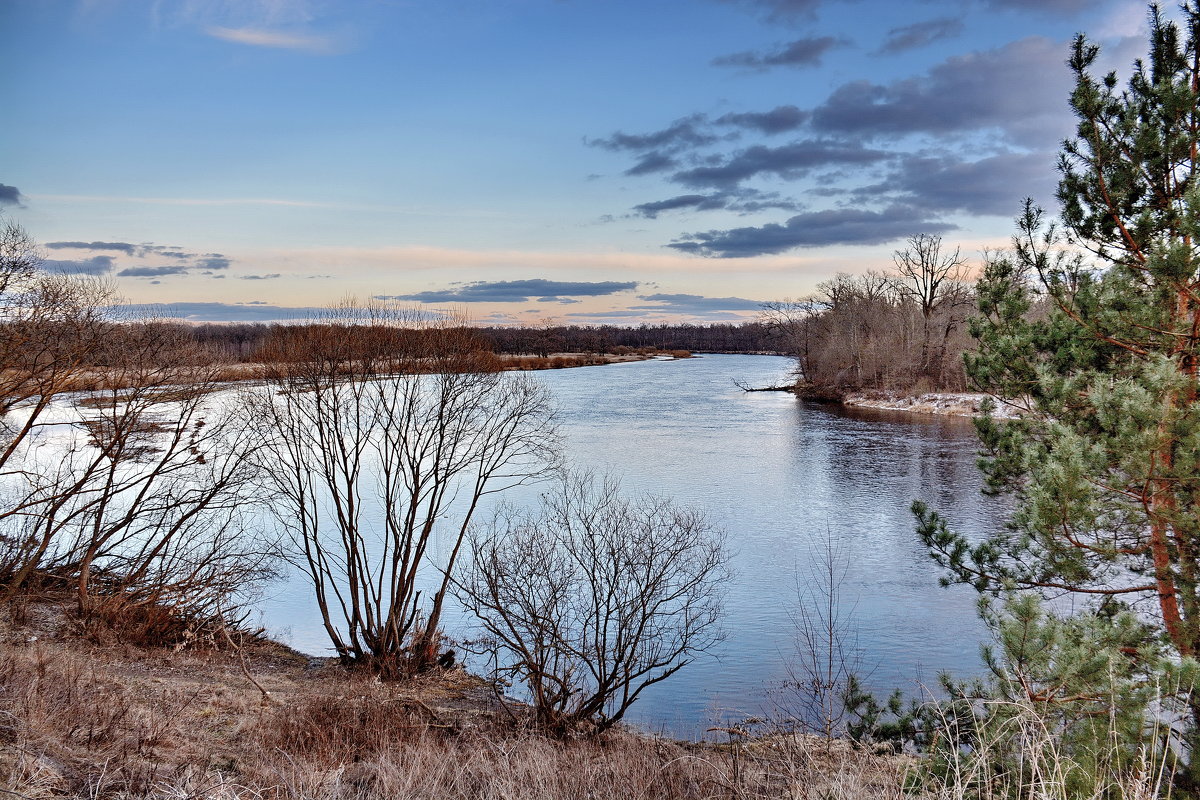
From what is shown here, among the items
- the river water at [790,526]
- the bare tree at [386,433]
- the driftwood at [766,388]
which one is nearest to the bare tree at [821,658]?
the river water at [790,526]

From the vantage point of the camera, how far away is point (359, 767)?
23.9 ft

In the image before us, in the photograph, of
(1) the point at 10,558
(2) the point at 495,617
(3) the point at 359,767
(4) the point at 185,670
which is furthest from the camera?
(1) the point at 10,558

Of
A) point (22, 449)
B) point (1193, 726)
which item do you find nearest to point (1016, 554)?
point (1193, 726)

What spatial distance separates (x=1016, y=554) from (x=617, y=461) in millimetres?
16739

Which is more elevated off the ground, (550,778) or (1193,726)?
(1193,726)

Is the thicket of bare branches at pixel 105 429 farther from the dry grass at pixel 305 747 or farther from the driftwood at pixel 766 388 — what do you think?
the driftwood at pixel 766 388

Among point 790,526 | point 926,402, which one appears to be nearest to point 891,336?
point 926,402

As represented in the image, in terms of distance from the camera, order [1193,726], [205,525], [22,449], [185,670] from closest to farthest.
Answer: [1193,726] → [185,670] → [205,525] → [22,449]

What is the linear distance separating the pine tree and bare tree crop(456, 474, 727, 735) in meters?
4.36

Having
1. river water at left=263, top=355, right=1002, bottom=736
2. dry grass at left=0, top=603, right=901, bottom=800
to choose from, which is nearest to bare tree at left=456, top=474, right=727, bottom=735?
river water at left=263, top=355, right=1002, bottom=736

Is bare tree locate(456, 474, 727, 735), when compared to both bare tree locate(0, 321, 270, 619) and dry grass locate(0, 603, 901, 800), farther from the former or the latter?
bare tree locate(0, 321, 270, 619)

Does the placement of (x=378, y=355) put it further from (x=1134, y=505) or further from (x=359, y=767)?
(x=1134, y=505)

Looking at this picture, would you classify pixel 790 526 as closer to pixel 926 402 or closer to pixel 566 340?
pixel 926 402

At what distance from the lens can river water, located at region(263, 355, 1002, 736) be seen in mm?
11555
